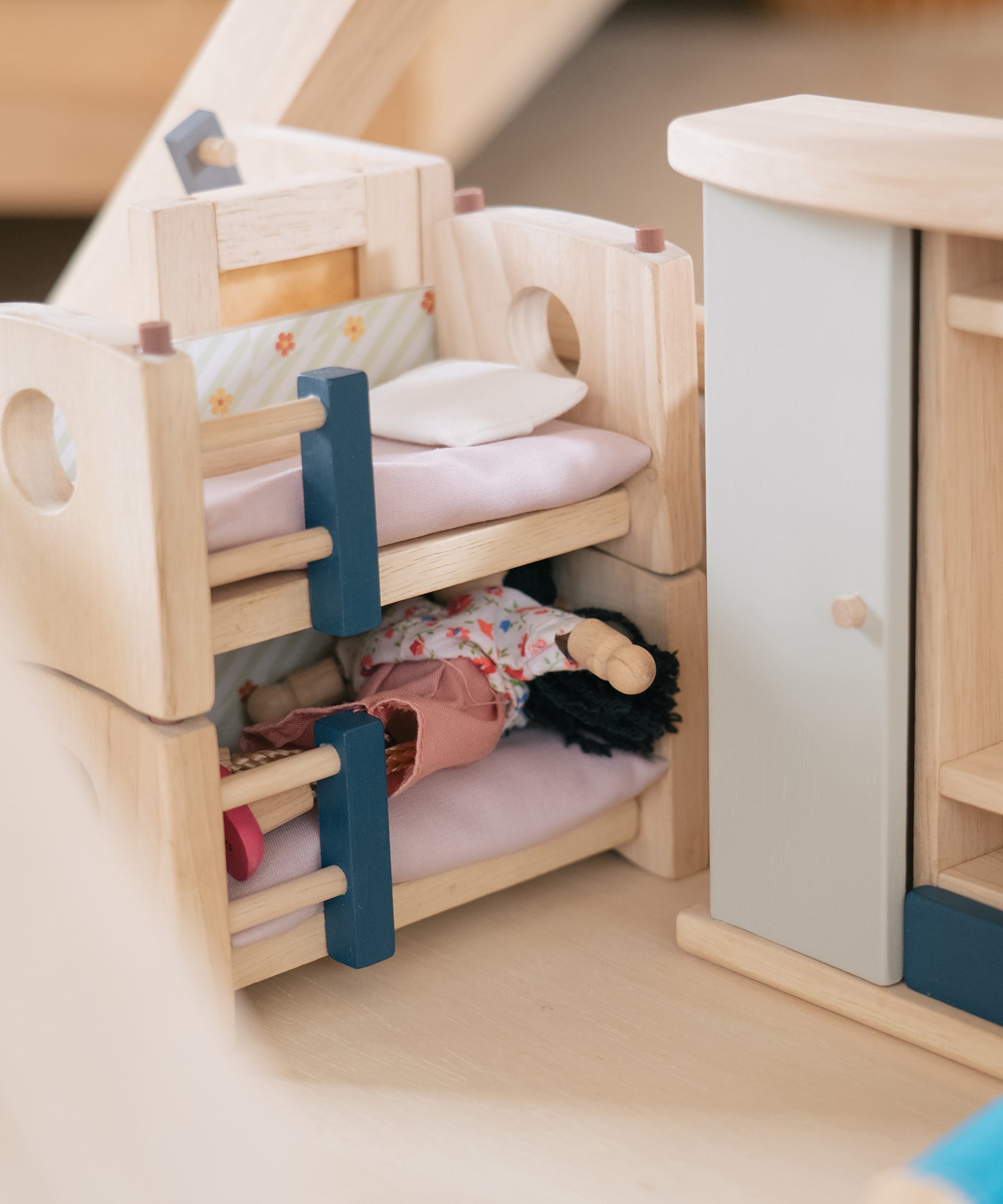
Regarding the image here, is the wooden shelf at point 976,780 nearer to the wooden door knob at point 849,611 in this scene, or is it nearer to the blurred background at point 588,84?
the wooden door knob at point 849,611

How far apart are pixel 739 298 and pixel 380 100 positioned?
842mm

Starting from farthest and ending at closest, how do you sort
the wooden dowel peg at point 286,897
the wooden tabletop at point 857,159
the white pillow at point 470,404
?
the white pillow at point 470,404 → the wooden dowel peg at point 286,897 → the wooden tabletop at point 857,159

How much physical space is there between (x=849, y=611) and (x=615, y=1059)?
1.18ft

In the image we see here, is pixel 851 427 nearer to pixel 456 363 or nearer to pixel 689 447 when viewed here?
pixel 689 447

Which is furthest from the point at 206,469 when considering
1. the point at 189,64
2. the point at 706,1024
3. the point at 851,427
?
the point at 189,64

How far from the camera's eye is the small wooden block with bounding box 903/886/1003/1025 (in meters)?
1.00

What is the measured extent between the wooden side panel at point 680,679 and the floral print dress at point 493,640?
8cm

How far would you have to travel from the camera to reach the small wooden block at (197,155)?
61.3 inches

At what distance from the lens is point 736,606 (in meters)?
1.09

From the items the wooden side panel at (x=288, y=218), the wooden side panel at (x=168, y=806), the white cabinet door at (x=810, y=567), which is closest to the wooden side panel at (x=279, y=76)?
the wooden side panel at (x=288, y=218)

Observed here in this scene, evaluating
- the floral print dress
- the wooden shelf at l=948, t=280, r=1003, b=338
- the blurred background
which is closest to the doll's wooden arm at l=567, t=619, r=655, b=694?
→ the floral print dress

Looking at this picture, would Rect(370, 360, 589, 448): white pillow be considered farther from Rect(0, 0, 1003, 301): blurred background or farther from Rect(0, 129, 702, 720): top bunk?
Rect(0, 0, 1003, 301): blurred background

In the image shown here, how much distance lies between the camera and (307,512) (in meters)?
1.03

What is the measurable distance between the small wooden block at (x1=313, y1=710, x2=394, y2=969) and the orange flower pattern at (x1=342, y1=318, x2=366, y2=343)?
372mm
